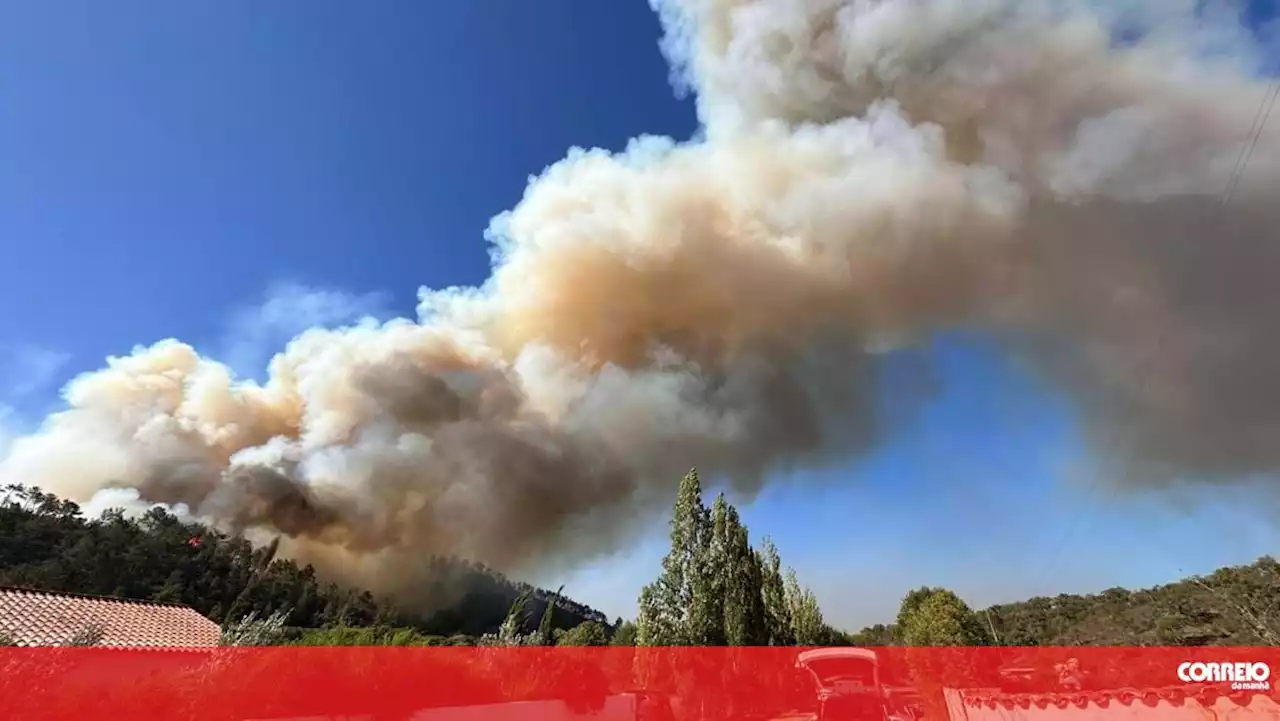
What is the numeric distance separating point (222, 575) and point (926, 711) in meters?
47.6

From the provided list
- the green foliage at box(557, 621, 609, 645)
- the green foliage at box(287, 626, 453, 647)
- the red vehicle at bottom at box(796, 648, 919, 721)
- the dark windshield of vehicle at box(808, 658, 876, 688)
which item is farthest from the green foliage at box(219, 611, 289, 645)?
the green foliage at box(557, 621, 609, 645)

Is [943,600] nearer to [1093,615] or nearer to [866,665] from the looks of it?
[1093,615]

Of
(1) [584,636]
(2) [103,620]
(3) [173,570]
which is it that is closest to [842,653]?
(2) [103,620]

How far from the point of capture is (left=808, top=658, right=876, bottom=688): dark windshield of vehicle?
14508mm

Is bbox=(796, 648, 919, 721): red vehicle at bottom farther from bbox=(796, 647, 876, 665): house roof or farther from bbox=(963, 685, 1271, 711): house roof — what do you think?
bbox=(963, 685, 1271, 711): house roof

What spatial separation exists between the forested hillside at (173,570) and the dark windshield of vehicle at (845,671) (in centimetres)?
2872

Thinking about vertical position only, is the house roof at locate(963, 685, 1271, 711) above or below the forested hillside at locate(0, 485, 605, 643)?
below

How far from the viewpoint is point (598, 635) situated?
37.1 m

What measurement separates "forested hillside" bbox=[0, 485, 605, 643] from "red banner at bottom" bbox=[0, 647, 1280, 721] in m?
20.4

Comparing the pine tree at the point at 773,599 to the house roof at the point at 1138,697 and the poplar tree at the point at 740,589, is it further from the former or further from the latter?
the house roof at the point at 1138,697

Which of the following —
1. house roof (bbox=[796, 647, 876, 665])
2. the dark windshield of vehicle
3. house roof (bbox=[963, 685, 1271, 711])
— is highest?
house roof (bbox=[796, 647, 876, 665])

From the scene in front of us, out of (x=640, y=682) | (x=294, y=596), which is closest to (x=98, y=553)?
(x=294, y=596)

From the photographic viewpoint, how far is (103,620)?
61.8 feet

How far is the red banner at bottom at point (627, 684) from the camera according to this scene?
9.35 m
